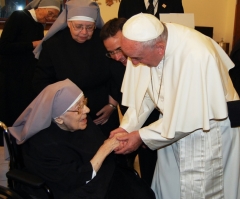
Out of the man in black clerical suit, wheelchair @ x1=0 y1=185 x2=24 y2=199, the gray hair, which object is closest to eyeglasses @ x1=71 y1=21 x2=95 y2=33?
the man in black clerical suit

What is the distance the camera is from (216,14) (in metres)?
6.18

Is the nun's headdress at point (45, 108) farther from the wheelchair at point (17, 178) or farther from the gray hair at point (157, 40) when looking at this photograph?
the gray hair at point (157, 40)

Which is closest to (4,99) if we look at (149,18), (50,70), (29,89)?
(29,89)

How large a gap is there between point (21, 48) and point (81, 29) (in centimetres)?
100

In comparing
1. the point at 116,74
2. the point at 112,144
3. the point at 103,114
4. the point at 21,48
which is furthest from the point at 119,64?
the point at 21,48

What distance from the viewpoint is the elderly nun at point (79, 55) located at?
259 cm

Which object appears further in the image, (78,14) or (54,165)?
(78,14)

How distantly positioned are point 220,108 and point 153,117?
2.70 feet

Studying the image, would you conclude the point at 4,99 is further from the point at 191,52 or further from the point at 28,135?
the point at 191,52

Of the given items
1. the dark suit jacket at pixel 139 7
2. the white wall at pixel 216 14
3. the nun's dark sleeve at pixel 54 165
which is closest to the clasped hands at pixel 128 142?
the nun's dark sleeve at pixel 54 165

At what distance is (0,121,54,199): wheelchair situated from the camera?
1784 mm

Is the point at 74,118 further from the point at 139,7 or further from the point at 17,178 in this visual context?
the point at 139,7

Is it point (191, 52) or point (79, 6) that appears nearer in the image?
point (191, 52)

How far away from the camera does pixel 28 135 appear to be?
1.90 metres
